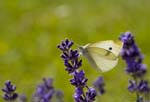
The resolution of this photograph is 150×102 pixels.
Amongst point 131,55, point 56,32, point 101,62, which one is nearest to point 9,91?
point 101,62

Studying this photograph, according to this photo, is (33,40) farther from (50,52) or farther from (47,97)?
(47,97)

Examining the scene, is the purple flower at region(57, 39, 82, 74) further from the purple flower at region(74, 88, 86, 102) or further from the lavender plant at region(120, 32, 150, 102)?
the lavender plant at region(120, 32, 150, 102)

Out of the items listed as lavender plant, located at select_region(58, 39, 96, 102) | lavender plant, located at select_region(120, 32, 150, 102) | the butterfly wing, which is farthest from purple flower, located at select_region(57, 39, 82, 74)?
lavender plant, located at select_region(120, 32, 150, 102)

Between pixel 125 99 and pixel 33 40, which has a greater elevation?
pixel 33 40

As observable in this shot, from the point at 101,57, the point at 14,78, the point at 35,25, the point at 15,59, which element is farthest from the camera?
the point at 35,25

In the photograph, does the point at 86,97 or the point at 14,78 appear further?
the point at 14,78

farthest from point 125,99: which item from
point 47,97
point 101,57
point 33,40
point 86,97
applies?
point 33,40

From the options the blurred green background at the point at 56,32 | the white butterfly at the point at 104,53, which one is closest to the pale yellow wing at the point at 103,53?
the white butterfly at the point at 104,53

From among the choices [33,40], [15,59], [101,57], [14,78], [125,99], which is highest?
[33,40]
